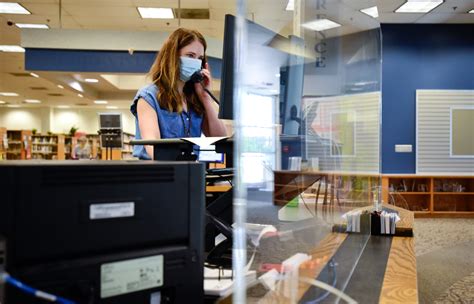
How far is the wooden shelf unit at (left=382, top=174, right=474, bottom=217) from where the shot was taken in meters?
5.96

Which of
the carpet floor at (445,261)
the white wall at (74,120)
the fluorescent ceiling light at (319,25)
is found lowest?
the carpet floor at (445,261)

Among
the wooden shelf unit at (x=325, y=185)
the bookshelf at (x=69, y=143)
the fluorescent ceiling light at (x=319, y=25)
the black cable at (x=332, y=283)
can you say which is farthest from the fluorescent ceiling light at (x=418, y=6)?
the bookshelf at (x=69, y=143)

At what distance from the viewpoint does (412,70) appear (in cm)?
620

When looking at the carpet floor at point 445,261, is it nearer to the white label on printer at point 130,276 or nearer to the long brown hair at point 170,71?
the long brown hair at point 170,71

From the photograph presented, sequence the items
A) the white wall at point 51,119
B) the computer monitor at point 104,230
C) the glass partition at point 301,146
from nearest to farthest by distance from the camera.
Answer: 1. the computer monitor at point 104,230
2. the glass partition at point 301,146
3. the white wall at point 51,119

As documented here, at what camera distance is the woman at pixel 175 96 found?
115 centimetres

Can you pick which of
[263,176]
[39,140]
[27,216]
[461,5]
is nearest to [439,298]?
[263,176]

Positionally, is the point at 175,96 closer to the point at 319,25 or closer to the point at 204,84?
the point at 204,84

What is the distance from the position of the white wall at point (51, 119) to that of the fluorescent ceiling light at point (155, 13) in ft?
30.8

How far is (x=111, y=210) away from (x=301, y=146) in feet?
2.15

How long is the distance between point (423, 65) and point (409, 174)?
1728 mm

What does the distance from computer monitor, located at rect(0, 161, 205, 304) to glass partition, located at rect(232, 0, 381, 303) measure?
8 cm

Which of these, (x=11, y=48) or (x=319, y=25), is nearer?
(x=319, y=25)

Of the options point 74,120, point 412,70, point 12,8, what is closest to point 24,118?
point 74,120
